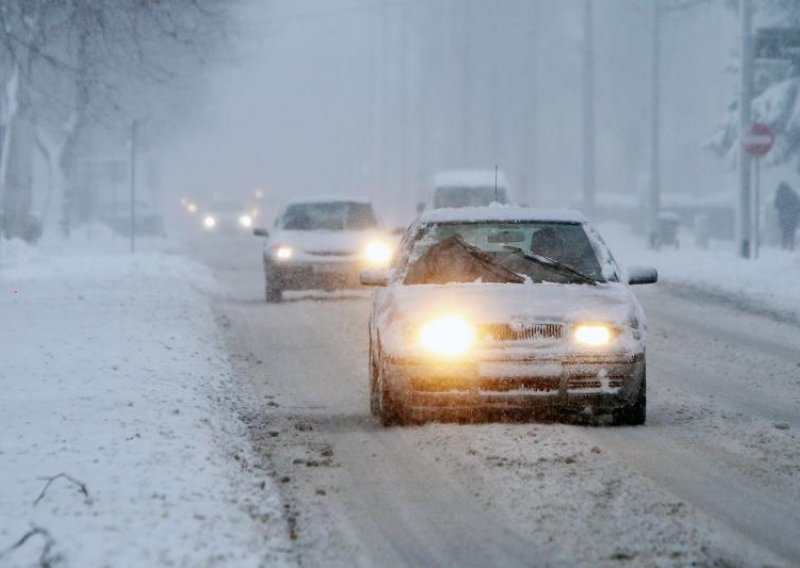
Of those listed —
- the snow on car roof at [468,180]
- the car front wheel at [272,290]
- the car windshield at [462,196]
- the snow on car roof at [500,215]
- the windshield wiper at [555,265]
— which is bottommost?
the car front wheel at [272,290]

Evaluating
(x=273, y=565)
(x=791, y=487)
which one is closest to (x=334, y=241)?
(x=791, y=487)

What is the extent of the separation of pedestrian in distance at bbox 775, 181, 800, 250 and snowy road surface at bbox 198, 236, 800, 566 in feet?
80.1

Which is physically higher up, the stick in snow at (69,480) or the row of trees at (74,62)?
the row of trees at (74,62)

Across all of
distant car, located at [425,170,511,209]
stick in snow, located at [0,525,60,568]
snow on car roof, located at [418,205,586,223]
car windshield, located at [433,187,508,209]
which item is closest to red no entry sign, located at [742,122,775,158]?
distant car, located at [425,170,511,209]

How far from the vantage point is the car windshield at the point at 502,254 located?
9.88 metres

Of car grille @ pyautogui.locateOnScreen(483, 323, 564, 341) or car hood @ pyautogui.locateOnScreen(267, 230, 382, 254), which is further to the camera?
car hood @ pyautogui.locateOnScreen(267, 230, 382, 254)

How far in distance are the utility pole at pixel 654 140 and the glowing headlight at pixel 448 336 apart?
28.0m

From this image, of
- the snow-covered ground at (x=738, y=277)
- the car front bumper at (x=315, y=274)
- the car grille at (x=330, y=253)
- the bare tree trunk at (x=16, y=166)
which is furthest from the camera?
the bare tree trunk at (x=16, y=166)

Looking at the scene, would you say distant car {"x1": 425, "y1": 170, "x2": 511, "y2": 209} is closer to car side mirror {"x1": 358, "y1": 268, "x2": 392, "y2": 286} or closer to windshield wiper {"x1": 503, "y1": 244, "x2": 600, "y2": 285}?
car side mirror {"x1": 358, "y1": 268, "x2": 392, "y2": 286}

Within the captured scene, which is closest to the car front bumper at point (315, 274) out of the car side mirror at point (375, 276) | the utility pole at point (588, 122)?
the car side mirror at point (375, 276)

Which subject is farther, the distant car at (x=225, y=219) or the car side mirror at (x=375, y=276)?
the distant car at (x=225, y=219)

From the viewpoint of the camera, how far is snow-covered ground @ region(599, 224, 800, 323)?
20484 millimetres

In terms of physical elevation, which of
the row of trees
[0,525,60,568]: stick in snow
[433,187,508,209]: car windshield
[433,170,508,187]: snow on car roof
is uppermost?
the row of trees

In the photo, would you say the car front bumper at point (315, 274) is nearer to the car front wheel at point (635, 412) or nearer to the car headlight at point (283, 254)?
the car headlight at point (283, 254)
